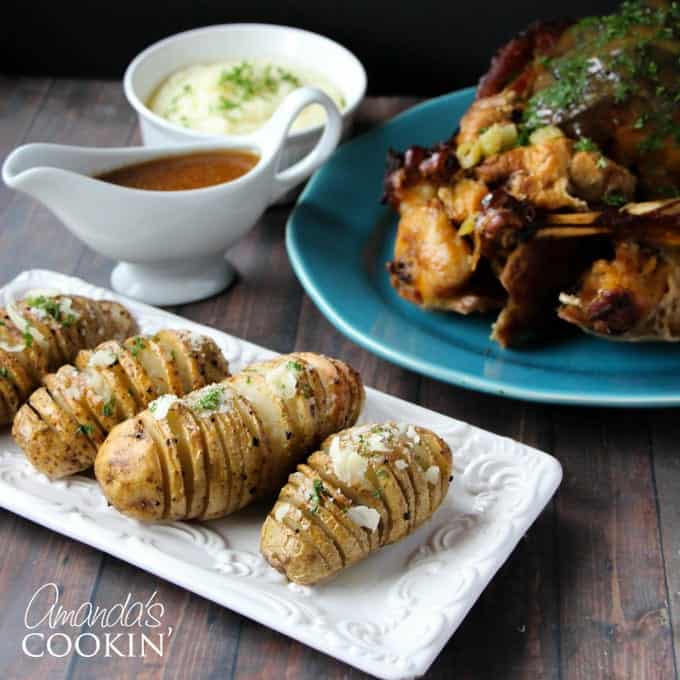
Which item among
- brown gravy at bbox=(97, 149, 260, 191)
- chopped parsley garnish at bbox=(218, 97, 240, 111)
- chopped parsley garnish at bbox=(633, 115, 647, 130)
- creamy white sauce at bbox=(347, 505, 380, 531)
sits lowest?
chopped parsley garnish at bbox=(218, 97, 240, 111)

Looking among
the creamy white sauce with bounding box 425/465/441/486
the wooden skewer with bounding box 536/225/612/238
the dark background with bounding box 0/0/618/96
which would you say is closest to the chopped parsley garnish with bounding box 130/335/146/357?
the creamy white sauce with bounding box 425/465/441/486

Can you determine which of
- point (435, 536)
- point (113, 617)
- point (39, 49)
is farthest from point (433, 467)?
point (39, 49)

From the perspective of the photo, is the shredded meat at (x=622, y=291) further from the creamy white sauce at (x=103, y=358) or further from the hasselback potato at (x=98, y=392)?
the creamy white sauce at (x=103, y=358)

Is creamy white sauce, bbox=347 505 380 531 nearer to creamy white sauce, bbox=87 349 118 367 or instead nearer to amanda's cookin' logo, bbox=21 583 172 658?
amanda's cookin' logo, bbox=21 583 172 658

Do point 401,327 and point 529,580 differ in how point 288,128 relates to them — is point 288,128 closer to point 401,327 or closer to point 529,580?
point 401,327

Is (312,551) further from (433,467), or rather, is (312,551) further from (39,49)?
(39,49)

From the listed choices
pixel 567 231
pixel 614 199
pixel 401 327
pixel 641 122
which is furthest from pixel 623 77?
pixel 401 327
